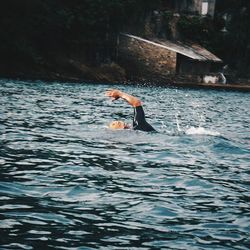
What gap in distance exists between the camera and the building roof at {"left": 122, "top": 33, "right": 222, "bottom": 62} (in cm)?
4641

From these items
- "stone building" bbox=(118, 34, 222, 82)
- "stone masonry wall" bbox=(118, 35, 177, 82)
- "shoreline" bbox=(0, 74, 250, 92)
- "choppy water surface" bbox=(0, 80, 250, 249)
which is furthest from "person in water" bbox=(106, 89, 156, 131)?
"stone masonry wall" bbox=(118, 35, 177, 82)

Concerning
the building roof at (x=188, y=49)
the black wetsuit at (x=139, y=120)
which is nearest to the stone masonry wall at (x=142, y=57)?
the building roof at (x=188, y=49)

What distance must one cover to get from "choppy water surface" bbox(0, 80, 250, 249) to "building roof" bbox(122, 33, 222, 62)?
30.7 m

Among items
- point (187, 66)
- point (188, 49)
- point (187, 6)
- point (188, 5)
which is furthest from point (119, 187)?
point (188, 5)

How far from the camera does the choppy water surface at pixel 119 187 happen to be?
590 cm

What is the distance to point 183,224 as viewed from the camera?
253 inches

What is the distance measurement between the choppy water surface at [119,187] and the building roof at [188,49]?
3066 cm

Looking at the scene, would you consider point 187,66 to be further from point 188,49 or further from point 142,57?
point 142,57

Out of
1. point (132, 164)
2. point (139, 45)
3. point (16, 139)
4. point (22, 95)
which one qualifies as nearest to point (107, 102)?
point (22, 95)

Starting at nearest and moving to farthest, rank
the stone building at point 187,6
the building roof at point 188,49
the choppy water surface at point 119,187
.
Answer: the choppy water surface at point 119,187
the building roof at point 188,49
the stone building at point 187,6

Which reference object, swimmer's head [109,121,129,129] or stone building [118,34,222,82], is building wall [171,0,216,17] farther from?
swimmer's head [109,121,129,129]

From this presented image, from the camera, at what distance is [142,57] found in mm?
46531

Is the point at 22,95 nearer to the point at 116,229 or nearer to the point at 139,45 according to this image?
the point at 116,229

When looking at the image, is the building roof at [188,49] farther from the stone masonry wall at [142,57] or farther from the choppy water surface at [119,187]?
the choppy water surface at [119,187]
